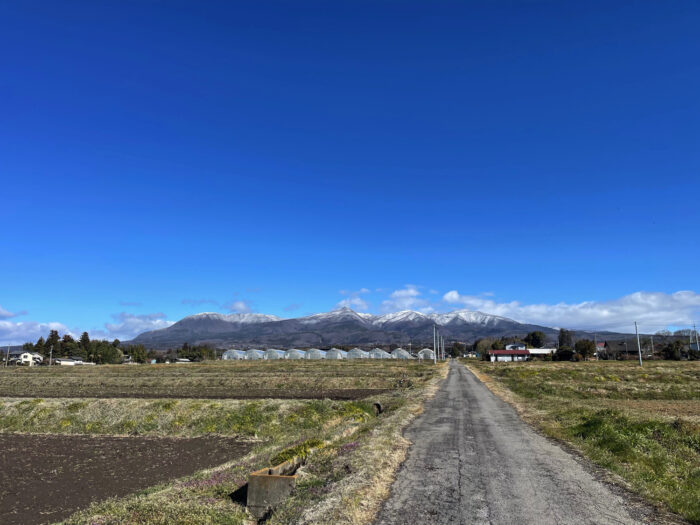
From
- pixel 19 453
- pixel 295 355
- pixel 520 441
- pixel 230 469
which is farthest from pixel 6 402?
pixel 295 355

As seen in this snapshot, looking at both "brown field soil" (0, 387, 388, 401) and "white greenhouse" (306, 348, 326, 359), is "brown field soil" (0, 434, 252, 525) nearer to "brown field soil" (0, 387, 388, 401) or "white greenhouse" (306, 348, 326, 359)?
"brown field soil" (0, 387, 388, 401)

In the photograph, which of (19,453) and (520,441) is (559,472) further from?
(19,453)

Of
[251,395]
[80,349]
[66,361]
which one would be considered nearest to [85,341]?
[80,349]

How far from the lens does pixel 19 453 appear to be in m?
22.1

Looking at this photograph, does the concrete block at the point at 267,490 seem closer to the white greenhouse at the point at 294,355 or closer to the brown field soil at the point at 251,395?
the brown field soil at the point at 251,395

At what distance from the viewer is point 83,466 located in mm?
18750

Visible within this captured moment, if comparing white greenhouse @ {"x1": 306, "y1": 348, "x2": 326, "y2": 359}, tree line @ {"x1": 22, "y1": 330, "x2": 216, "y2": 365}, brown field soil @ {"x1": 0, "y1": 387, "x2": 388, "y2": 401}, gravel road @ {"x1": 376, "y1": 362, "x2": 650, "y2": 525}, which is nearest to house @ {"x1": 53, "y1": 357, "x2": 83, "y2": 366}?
tree line @ {"x1": 22, "y1": 330, "x2": 216, "y2": 365}

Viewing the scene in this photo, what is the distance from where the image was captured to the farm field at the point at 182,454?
10875 mm

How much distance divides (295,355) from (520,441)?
174 meters

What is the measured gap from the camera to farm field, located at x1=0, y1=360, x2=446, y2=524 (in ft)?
35.7

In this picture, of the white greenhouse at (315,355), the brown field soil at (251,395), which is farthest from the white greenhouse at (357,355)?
the brown field soil at (251,395)

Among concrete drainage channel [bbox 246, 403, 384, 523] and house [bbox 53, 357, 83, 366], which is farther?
house [bbox 53, 357, 83, 366]

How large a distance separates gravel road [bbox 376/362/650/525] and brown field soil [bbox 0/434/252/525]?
9578 millimetres

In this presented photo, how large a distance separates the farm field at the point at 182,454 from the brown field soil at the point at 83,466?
2.2 inches
